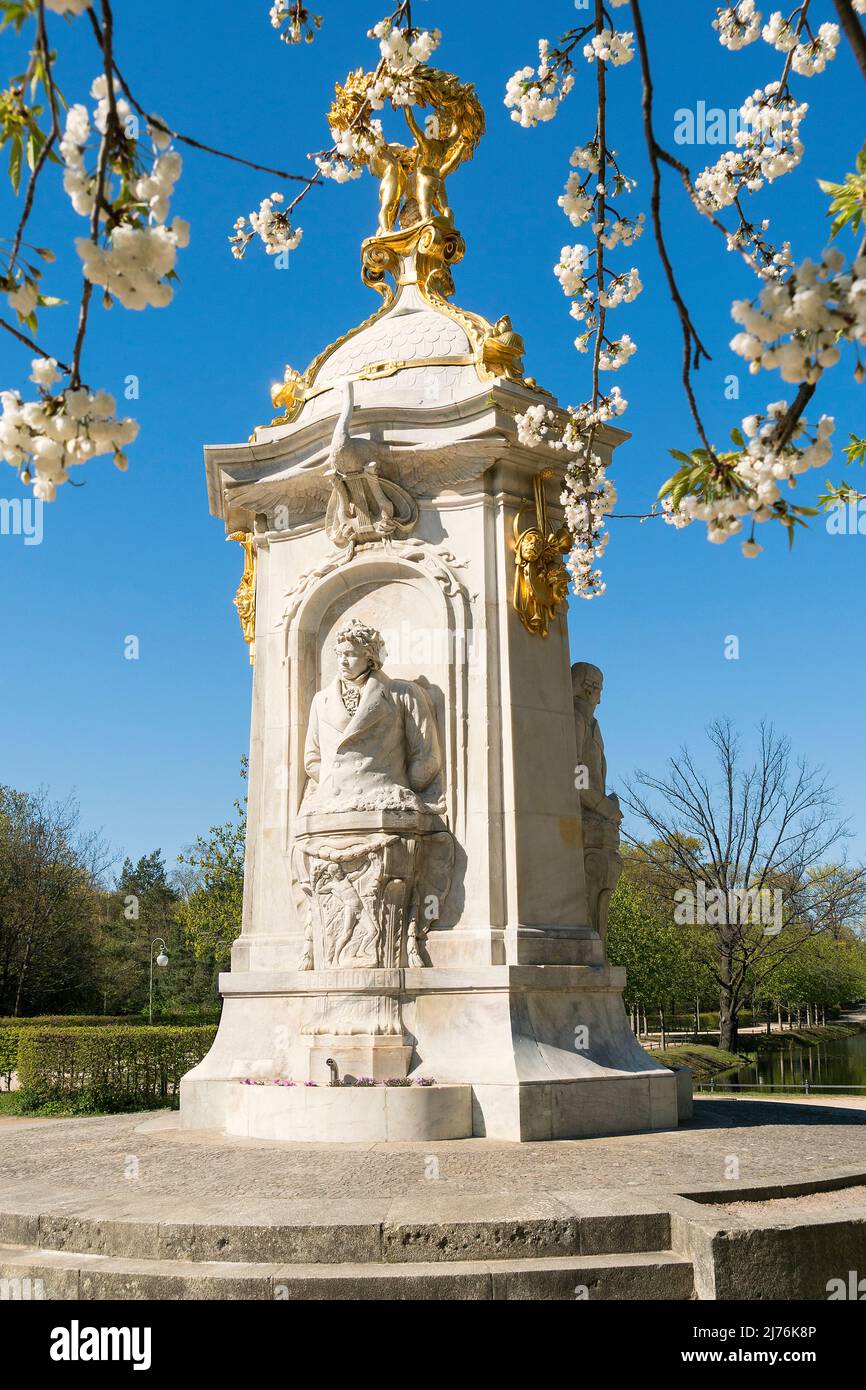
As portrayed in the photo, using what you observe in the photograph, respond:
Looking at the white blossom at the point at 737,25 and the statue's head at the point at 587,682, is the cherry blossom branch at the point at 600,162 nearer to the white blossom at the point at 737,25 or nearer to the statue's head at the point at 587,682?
the white blossom at the point at 737,25

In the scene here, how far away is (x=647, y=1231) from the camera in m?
6.00

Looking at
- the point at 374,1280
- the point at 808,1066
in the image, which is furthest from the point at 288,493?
the point at 808,1066

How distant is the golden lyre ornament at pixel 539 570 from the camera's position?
35.5 feet

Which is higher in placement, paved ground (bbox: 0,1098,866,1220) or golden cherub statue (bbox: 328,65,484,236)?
golden cherub statue (bbox: 328,65,484,236)

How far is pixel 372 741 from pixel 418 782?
0.52 metres

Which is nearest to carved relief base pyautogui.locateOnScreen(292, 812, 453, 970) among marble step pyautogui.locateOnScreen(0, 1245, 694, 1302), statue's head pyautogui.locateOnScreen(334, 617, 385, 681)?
statue's head pyautogui.locateOnScreen(334, 617, 385, 681)

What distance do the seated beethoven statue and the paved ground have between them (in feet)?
8.93

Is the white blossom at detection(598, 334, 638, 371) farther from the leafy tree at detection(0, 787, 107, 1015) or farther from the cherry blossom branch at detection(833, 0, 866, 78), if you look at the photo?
the leafy tree at detection(0, 787, 107, 1015)

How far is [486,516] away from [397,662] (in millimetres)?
1480

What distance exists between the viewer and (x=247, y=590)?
1250 centimetres

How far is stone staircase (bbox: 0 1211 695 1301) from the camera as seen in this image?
558 cm

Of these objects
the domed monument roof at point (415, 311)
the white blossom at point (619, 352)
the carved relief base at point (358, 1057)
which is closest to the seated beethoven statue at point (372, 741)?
the carved relief base at point (358, 1057)
